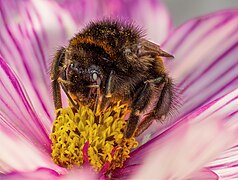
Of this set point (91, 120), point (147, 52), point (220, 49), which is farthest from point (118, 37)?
point (220, 49)

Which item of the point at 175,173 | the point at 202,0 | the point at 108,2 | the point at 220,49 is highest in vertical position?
the point at 202,0

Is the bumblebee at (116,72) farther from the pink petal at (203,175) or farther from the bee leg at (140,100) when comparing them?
the pink petal at (203,175)

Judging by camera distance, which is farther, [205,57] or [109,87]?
[205,57]

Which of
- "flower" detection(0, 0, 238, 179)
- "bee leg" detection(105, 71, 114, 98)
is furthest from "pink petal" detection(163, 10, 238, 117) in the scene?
"bee leg" detection(105, 71, 114, 98)

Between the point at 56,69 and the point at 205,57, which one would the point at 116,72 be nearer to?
the point at 56,69

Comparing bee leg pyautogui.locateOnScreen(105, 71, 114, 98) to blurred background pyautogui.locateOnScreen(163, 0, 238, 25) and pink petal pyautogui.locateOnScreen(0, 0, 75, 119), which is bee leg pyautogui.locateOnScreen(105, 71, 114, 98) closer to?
pink petal pyautogui.locateOnScreen(0, 0, 75, 119)

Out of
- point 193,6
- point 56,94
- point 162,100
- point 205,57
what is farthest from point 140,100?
point 193,6

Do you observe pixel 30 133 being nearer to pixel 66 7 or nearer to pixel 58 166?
pixel 58 166
